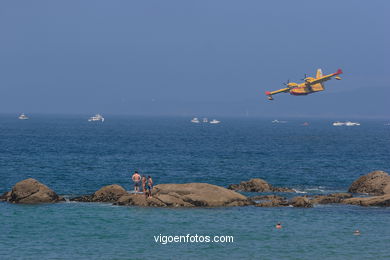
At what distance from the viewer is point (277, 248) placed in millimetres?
40062

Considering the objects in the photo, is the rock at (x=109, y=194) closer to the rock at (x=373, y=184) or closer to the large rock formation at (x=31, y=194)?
the large rock formation at (x=31, y=194)

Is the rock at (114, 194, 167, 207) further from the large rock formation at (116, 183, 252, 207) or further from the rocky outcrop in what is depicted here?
the rocky outcrop

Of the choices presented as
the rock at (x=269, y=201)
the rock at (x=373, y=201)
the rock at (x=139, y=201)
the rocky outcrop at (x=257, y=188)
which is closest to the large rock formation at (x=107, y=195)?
the rock at (x=139, y=201)

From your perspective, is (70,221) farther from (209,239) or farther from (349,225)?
(349,225)

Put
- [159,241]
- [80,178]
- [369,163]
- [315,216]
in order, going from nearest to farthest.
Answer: [159,241] < [315,216] < [80,178] < [369,163]

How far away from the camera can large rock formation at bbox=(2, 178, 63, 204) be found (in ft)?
175

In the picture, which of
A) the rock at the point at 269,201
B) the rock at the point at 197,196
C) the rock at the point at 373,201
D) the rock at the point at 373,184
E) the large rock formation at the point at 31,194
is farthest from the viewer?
the rock at the point at 373,184

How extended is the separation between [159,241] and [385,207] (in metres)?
20.9

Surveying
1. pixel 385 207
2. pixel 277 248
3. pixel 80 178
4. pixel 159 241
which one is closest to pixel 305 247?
pixel 277 248

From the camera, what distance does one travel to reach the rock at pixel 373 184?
61862mm

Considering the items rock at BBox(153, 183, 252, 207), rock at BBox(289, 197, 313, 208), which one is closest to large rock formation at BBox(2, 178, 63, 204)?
rock at BBox(153, 183, 252, 207)

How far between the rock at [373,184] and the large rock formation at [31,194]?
27861 mm

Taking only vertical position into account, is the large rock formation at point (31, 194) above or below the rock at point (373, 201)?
below

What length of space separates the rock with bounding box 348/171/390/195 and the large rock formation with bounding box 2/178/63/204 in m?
27.9
